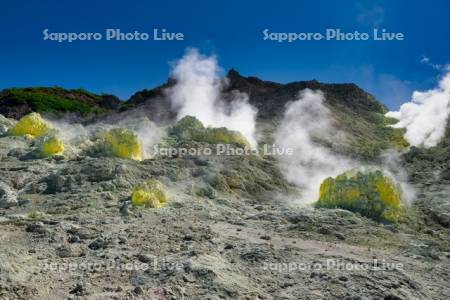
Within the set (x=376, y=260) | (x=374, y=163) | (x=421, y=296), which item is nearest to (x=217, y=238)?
(x=376, y=260)

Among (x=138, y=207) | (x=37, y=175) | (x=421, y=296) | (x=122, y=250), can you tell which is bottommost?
(x=421, y=296)

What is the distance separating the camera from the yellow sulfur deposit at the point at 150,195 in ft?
35.9

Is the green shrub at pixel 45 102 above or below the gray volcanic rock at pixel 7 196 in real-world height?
above

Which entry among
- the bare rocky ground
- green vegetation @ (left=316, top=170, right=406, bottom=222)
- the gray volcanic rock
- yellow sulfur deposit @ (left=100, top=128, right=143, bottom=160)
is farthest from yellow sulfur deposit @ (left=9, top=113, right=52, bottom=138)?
green vegetation @ (left=316, top=170, right=406, bottom=222)

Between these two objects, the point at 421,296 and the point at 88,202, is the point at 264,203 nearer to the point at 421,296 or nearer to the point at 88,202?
the point at 88,202

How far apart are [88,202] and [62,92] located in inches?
1547

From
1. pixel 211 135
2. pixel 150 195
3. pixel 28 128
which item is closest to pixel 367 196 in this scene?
pixel 150 195

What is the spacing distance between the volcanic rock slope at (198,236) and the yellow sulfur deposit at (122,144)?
976mm

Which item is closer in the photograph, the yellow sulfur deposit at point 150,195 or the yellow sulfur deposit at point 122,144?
the yellow sulfur deposit at point 150,195

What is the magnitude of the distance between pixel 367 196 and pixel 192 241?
16.1 ft

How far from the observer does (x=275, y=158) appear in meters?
17.6

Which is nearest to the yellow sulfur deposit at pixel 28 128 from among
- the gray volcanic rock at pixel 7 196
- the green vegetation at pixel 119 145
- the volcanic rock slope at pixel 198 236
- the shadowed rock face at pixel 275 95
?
the volcanic rock slope at pixel 198 236

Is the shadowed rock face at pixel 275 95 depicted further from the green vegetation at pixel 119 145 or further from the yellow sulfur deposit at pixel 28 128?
the green vegetation at pixel 119 145

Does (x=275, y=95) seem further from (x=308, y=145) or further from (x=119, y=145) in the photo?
(x=119, y=145)
